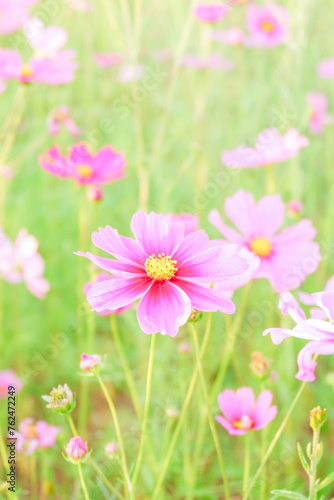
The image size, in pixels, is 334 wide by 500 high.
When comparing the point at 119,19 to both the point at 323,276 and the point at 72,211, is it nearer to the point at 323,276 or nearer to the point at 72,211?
the point at 72,211

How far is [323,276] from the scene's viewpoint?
152 centimetres

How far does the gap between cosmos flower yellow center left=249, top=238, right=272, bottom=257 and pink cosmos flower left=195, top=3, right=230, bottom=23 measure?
2.40ft

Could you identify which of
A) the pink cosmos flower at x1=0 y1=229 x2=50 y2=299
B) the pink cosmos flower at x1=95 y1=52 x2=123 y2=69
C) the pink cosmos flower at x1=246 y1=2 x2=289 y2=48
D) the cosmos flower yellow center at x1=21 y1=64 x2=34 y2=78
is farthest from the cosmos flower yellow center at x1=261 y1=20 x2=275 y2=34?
the pink cosmos flower at x1=0 y1=229 x2=50 y2=299

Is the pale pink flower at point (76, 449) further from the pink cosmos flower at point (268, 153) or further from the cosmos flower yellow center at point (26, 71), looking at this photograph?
the cosmos flower yellow center at point (26, 71)

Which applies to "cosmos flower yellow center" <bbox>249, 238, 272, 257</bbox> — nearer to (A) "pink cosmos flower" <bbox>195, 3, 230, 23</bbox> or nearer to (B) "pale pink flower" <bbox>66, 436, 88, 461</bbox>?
(B) "pale pink flower" <bbox>66, 436, 88, 461</bbox>

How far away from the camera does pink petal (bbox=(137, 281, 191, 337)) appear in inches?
21.1

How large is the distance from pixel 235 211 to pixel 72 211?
0.95 meters

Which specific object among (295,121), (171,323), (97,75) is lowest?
(171,323)

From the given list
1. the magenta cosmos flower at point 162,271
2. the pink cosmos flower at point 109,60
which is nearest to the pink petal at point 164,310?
the magenta cosmos flower at point 162,271

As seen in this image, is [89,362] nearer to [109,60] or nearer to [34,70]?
[34,70]

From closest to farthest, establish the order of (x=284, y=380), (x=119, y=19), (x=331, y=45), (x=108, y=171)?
(x=108, y=171), (x=284, y=380), (x=331, y=45), (x=119, y=19)

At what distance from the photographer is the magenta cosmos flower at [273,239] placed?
821 mm

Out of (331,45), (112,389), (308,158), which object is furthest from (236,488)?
(331,45)

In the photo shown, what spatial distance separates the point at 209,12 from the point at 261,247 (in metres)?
0.79
